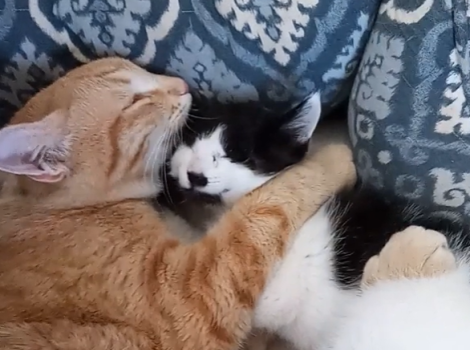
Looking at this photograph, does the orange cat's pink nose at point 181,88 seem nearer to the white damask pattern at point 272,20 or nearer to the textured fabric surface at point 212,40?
the textured fabric surface at point 212,40

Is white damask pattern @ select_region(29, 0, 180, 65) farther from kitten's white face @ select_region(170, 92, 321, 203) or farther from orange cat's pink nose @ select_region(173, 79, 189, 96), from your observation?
kitten's white face @ select_region(170, 92, 321, 203)

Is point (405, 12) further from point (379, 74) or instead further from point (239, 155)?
point (239, 155)

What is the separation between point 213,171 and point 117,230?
20cm

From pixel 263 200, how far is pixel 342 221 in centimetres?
16

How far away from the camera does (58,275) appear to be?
1.15 m

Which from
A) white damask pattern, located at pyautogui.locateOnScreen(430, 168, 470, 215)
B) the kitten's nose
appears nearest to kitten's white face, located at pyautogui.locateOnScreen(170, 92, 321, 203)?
the kitten's nose

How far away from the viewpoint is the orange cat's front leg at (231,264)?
1.14m

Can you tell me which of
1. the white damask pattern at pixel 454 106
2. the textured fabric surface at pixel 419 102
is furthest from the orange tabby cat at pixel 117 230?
the white damask pattern at pixel 454 106

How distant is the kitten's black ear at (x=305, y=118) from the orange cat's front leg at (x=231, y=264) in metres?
0.08

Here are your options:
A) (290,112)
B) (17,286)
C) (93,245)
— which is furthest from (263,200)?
(17,286)

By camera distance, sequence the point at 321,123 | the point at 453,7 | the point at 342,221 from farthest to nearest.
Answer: the point at 321,123 → the point at 342,221 → the point at 453,7

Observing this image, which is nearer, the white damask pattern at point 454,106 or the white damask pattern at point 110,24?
the white damask pattern at point 454,106

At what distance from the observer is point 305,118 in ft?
3.86

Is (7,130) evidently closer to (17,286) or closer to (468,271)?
(17,286)
